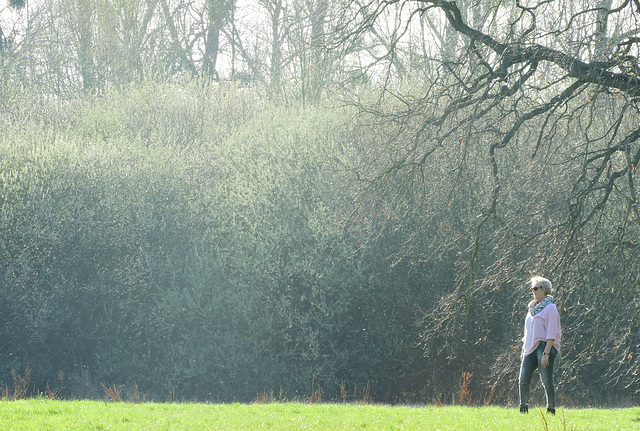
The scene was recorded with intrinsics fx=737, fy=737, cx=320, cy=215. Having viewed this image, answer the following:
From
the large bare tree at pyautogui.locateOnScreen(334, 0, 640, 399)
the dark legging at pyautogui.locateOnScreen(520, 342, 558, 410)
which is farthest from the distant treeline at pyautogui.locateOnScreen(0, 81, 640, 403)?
the dark legging at pyautogui.locateOnScreen(520, 342, 558, 410)

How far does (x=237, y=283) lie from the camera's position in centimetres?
1675

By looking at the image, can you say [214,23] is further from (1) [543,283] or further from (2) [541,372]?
(2) [541,372]

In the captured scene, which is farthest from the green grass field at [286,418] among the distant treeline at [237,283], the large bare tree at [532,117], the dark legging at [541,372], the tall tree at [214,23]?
the tall tree at [214,23]

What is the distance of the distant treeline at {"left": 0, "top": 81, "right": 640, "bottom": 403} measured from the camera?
51.1 ft

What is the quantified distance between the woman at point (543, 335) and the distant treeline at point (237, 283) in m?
6.80

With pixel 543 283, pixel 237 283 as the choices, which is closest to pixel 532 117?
pixel 543 283

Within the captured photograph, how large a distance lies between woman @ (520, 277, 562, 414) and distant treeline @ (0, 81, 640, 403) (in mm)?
6795

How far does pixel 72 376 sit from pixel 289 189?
648 centimetres

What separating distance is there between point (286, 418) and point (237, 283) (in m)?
8.67

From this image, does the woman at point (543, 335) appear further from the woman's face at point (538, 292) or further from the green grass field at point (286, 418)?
the green grass field at point (286, 418)

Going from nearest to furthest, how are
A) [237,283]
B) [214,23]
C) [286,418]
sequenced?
[286,418] → [237,283] → [214,23]

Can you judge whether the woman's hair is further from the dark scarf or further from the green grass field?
the green grass field

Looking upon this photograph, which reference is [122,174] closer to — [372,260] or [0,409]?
[372,260]

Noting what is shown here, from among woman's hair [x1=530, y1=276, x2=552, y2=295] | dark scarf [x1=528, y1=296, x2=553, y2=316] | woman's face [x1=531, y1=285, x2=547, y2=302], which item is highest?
woman's hair [x1=530, y1=276, x2=552, y2=295]
